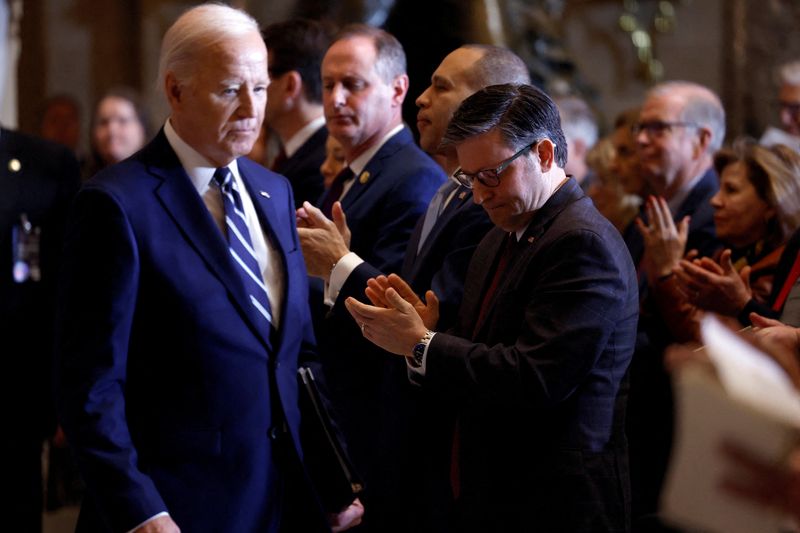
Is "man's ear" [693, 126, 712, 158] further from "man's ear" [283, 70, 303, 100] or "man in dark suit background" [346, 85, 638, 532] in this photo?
"man in dark suit background" [346, 85, 638, 532]

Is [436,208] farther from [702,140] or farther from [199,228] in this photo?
[702,140]

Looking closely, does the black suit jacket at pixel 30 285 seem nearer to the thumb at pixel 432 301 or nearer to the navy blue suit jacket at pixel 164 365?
the navy blue suit jacket at pixel 164 365

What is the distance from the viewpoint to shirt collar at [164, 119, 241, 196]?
2.65 meters

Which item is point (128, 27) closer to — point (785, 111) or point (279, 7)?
point (279, 7)

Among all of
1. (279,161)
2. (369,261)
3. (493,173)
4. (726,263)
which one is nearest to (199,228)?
(493,173)

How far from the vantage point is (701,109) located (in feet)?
14.8

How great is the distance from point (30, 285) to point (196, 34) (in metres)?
1.31

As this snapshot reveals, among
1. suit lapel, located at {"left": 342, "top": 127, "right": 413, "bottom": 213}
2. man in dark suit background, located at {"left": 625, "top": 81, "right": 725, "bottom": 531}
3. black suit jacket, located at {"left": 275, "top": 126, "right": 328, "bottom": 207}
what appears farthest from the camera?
black suit jacket, located at {"left": 275, "top": 126, "right": 328, "bottom": 207}

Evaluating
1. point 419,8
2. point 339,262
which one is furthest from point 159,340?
point 419,8

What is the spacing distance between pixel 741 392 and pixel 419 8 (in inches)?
225

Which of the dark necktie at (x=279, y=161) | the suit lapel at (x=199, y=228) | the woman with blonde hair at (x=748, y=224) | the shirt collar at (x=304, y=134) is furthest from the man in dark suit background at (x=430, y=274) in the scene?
the dark necktie at (x=279, y=161)

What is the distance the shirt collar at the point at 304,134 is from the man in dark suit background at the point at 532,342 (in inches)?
62.5

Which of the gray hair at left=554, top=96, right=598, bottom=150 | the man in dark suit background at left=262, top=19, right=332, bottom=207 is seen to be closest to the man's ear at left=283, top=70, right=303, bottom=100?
the man in dark suit background at left=262, top=19, right=332, bottom=207

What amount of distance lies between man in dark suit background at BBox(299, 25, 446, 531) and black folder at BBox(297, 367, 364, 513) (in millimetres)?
437
